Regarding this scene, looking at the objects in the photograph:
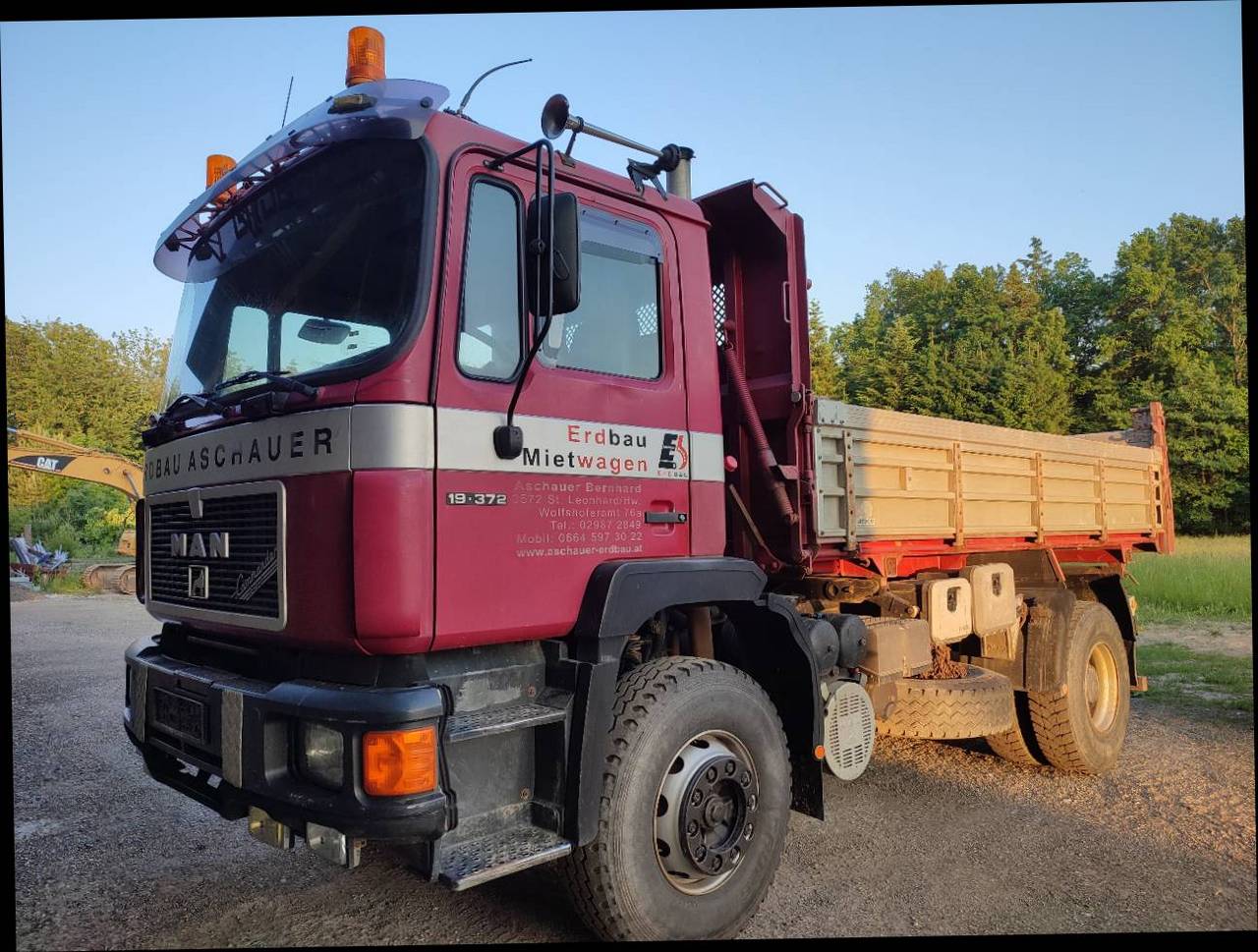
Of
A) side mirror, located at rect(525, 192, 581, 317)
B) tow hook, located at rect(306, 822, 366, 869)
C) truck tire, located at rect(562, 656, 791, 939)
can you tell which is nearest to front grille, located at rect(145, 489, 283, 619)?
tow hook, located at rect(306, 822, 366, 869)

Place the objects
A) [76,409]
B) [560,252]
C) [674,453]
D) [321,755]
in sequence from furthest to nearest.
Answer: [76,409], [674,453], [560,252], [321,755]

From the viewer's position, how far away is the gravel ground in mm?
3539

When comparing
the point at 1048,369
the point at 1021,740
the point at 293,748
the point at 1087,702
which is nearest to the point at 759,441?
the point at 293,748

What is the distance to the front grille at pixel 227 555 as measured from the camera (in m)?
2.98

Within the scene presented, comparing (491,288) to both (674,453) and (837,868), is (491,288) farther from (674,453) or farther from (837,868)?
(837,868)

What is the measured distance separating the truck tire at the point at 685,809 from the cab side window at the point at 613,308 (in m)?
1.20

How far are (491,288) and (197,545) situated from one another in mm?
1543

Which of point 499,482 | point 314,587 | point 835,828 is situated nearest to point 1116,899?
point 835,828

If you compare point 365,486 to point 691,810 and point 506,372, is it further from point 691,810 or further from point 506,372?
point 691,810

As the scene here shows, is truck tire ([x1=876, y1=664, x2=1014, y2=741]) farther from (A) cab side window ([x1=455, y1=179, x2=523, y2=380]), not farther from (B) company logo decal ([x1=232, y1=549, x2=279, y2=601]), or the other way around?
(B) company logo decal ([x1=232, y1=549, x2=279, y2=601])

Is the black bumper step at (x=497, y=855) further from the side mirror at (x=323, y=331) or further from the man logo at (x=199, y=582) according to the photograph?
the side mirror at (x=323, y=331)

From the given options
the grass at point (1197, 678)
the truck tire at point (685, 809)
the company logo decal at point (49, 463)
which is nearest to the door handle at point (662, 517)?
the truck tire at point (685, 809)

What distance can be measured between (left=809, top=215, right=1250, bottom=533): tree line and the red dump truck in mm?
24240

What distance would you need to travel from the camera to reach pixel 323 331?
125 inches
